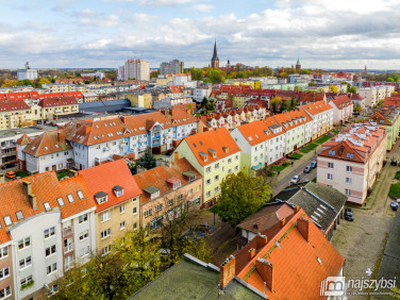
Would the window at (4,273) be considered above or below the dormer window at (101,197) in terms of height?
below

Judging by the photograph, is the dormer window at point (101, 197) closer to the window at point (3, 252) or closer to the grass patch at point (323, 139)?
the window at point (3, 252)

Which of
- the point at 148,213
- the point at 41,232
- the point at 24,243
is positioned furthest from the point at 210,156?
the point at 24,243

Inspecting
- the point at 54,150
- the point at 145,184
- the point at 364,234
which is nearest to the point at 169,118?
the point at 54,150

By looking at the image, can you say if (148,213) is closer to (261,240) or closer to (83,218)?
(83,218)

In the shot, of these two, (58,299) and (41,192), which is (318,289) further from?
(41,192)

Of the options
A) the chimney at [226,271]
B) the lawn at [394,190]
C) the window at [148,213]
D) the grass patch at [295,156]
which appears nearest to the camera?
the chimney at [226,271]

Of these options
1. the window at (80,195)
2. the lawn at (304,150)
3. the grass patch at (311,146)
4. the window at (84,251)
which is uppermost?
the window at (80,195)

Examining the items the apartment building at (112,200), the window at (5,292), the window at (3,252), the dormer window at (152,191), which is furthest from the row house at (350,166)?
the window at (5,292)
